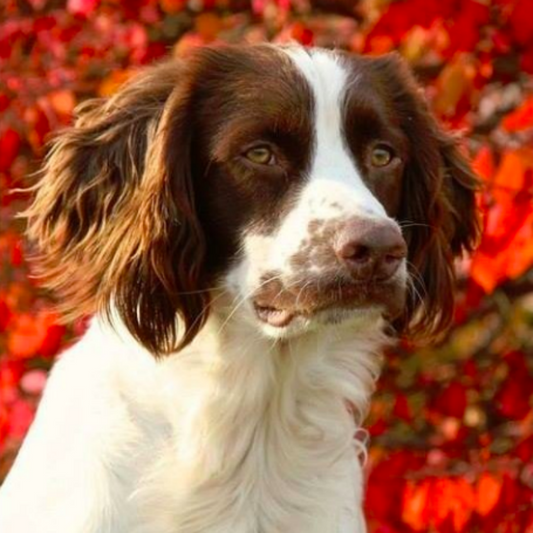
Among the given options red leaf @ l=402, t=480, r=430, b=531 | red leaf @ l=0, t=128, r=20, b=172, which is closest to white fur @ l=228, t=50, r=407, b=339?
red leaf @ l=402, t=480, r=430, b=531

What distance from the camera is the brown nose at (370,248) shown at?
4074mm

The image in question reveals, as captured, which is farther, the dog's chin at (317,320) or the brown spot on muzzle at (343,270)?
the dog's chin at (317,320)

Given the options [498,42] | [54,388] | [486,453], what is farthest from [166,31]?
[54,388]

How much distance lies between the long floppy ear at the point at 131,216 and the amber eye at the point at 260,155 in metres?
0.17

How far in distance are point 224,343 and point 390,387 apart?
1841 millimetres

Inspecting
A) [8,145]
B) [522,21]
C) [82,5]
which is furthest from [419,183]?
[8,145]

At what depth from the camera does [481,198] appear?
216 inches

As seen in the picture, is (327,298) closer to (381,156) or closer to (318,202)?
(318,202)

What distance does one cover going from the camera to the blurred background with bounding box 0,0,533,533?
18.6ft

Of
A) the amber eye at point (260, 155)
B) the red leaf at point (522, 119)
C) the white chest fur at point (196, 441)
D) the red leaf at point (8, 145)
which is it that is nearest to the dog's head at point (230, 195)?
the amber eye at point (260, 155)

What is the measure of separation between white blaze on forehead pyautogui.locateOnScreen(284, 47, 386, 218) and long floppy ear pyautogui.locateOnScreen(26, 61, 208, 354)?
0.30 m

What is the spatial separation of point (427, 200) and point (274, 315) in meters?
0.65

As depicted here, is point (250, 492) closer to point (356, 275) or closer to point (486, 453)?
point (356, 275)

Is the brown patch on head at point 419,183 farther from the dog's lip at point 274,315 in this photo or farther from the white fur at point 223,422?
the dog's lip at point 274,315
